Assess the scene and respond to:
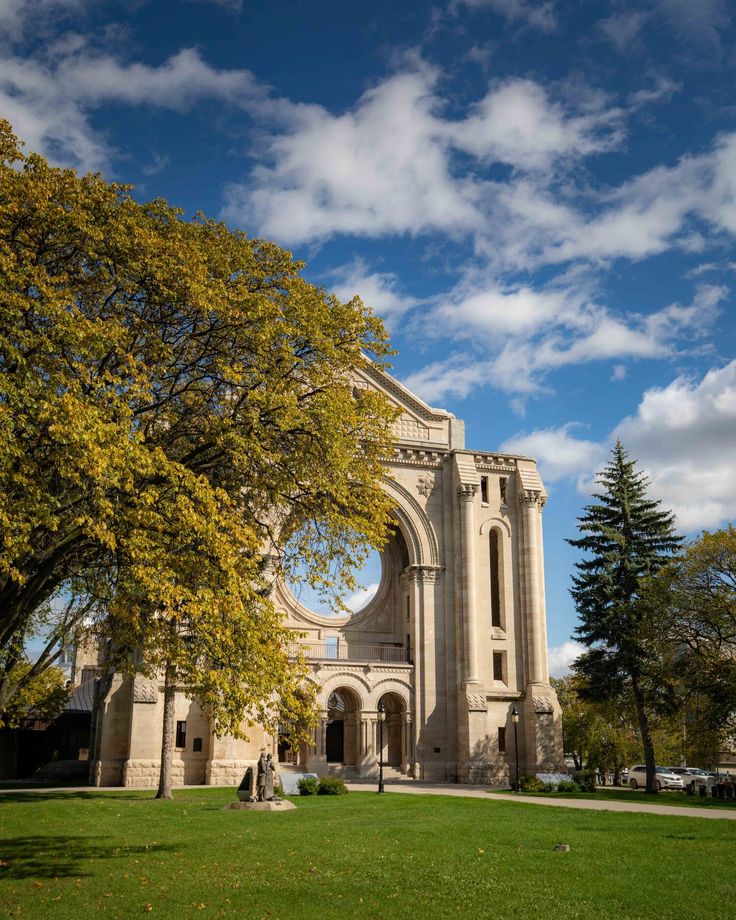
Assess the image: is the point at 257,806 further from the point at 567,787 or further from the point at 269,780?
the point at 567,787

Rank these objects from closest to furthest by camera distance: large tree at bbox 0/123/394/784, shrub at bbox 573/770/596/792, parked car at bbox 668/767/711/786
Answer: large tree at bbox 0/123/394/784 < shrub at bbox 573/770/596/792 < parked car at bbox 668/767/711/786

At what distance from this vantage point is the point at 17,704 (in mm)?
33094

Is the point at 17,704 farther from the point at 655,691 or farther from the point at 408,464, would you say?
the point at 655,691

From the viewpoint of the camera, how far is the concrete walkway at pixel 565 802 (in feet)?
69.6

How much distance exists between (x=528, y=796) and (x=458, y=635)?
35.5 ft

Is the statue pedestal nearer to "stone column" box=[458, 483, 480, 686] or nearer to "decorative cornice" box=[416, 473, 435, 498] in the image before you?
"stone column" box=[458, 483, 480, 686]

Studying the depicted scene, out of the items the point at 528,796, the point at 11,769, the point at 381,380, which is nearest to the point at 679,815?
the point at 528,796

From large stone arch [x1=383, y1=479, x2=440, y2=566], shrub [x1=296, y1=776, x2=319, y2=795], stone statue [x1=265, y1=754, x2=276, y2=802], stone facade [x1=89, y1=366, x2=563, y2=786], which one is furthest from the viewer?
large stone arch [x1=383, y1=479, x2=440, y2=566]

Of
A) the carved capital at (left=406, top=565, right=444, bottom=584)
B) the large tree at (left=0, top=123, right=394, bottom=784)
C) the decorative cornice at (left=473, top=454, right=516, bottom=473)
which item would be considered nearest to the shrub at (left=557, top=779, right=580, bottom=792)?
the carved capital at (left=406, top=565, right=444, bottom=584)

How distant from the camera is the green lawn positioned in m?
10.4

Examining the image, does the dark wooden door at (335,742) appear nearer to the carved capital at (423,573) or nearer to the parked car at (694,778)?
the carved capital at (423,573)

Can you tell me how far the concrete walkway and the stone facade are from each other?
3.25 meters

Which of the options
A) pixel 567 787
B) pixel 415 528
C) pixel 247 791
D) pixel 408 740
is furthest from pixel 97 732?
pixel 567 787

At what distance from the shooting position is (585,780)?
3334cm
